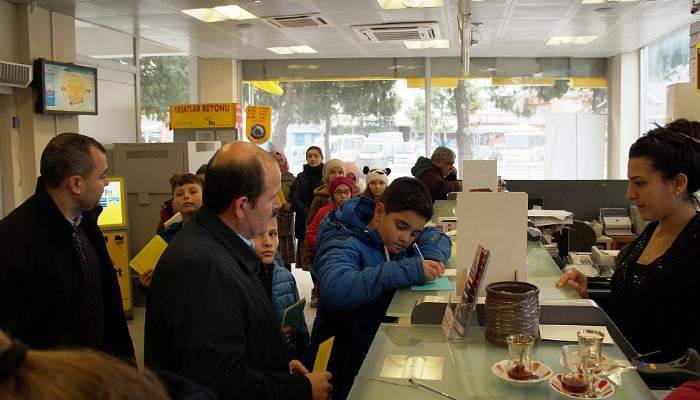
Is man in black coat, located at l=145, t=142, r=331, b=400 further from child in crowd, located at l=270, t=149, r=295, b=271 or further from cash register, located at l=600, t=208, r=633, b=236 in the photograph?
cash register, located at l=600, t=208, r=633, b=236

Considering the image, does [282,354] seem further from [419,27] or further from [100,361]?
[419,27]

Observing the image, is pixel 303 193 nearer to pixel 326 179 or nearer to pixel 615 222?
pixel 326 179

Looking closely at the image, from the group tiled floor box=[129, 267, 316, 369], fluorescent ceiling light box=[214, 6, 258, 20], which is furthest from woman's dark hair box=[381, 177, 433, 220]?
fluorescent ceiling light box=[214, 6, 258, 20]

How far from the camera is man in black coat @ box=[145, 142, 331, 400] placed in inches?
55.2

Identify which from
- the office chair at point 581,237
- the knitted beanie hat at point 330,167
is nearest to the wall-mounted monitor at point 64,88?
the knitted beanie hat at point 330,167

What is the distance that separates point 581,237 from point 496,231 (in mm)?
A: 3178

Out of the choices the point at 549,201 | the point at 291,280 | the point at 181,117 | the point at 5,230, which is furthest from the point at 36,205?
the point at 181,117

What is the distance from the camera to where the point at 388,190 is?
2.29m

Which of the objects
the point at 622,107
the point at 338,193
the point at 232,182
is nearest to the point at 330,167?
the point at 338,193

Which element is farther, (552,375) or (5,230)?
(5,230)

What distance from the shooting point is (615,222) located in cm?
638

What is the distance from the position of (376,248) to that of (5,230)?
4.23ft

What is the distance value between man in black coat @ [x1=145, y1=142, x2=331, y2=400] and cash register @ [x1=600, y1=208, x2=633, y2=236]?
211 inches

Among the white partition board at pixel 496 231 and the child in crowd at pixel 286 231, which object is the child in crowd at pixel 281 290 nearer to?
the white partition board at pixel 496 231
